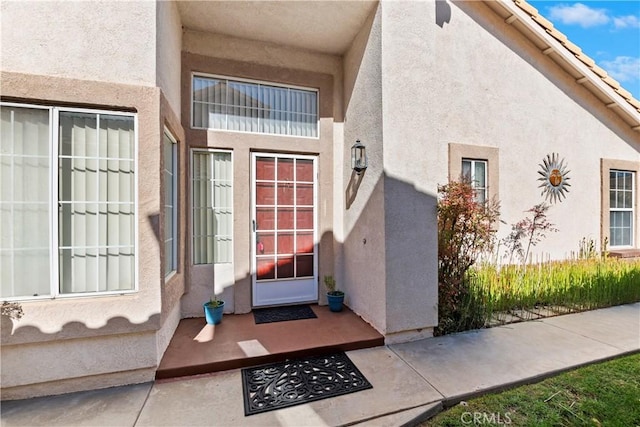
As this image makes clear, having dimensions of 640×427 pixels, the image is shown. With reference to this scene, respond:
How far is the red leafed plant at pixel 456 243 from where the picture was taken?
4816 mm

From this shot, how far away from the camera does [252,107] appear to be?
5504 mm

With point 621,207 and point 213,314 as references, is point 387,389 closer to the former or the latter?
point 213,314

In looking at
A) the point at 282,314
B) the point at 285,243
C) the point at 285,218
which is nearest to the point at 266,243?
the point at 285,243

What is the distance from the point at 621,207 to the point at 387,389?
10.2 m

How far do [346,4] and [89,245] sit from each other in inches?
202

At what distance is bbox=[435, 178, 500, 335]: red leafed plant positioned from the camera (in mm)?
4816

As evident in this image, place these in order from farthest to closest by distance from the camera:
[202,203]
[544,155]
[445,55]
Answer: [544,155] < [445,55] < [202,203]

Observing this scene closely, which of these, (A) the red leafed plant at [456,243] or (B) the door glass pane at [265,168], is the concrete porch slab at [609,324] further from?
(B) the door glass pane at [265,168]

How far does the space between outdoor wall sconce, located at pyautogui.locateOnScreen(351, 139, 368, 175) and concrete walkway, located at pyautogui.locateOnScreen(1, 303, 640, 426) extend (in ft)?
9.78

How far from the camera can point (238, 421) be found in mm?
2795

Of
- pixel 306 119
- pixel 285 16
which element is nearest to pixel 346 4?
pixel 285 16

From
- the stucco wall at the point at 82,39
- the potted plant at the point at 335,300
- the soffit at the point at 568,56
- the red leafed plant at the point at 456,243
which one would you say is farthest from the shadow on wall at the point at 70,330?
the soffit at the point at 568,56

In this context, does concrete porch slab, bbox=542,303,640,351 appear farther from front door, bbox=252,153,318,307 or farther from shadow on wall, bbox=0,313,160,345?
shadow on wall, bbox=0,313,160,345

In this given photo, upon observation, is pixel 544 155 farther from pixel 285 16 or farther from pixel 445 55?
A: pixel 285 16
